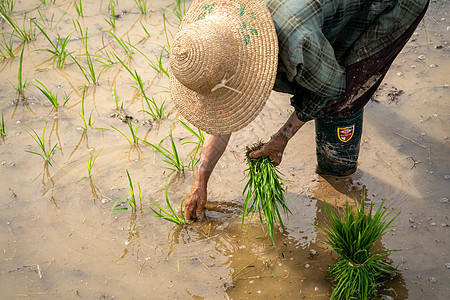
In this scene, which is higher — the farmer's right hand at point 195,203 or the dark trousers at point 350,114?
the dark trousers at point 350,114

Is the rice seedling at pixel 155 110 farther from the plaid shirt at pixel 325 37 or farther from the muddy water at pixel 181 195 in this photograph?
the plaid shirt at pixel 325 37

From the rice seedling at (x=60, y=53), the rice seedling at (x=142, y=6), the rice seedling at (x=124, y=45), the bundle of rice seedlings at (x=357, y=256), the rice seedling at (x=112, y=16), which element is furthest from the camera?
the rice seedling at (x=142, y=6)

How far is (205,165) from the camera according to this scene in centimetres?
280

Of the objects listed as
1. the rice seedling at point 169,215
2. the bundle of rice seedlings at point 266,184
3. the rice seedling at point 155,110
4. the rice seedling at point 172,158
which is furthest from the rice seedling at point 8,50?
the bundle of rice seedlings at point 266,184

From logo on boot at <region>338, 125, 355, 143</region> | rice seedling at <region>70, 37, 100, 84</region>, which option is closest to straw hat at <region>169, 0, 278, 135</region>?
logo on boot at <region>338, 125, 355, 143</region>

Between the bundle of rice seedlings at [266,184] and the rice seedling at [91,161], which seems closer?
the bundle of rice seedlings at [266,184]

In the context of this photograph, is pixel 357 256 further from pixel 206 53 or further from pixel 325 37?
pixel 206 53

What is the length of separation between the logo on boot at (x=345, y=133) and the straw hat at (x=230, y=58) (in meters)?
0.94

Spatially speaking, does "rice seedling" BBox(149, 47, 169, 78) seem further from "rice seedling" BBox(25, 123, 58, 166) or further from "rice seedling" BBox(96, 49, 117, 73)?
"rice seedling" BBox(25, 123, 58, 166)

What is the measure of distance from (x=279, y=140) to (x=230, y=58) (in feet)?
2.51

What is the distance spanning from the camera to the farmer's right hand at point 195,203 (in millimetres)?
2906

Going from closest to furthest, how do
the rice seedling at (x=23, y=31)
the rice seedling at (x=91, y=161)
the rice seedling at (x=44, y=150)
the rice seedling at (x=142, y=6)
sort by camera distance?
the rice seedling at (x=91, y=161) < the rice seedling at (x=44, y=150) < the rice seedling at (x=23, y=31) < the rice seedling at (x=142, y=6)

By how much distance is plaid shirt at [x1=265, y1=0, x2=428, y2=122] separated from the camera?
7.14ft

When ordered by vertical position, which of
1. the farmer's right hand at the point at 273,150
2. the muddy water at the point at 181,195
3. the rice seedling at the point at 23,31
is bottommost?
the muddy water at the point at 181,195
